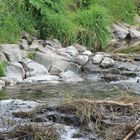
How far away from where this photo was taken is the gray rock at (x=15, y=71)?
13.6m

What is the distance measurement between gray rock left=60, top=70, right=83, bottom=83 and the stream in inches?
11.3

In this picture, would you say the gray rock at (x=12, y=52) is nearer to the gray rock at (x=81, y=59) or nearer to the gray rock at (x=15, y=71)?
the gray rock at (x=15, y=71)

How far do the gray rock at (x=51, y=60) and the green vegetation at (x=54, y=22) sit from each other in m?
1.33

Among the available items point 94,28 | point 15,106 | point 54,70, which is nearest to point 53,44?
point 94,28

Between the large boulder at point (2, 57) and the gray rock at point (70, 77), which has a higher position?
the large boulder at point (2, 57)

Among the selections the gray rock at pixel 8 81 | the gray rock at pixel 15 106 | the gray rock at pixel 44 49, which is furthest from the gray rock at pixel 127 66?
the gray rock at pixel 15 106

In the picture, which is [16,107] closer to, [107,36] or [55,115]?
[55,115]

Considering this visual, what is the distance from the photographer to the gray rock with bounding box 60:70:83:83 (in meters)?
13.8

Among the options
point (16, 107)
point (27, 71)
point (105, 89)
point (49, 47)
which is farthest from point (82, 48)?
point (16, 107)

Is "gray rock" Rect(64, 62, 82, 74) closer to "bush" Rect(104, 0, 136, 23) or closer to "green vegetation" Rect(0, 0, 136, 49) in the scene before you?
"green vegetation" Rect(0, 0, 136, 49)

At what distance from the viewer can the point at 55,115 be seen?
896cm

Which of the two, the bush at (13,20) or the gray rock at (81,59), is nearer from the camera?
the gray rock at (81,59)

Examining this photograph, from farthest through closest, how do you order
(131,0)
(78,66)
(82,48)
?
(131,0) → (82,48) → (78,66)

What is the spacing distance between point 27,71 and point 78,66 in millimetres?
1883
